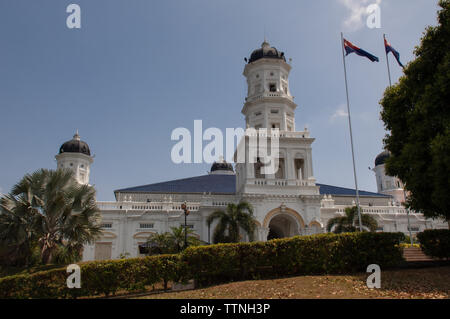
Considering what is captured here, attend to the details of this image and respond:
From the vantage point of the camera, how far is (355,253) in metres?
17.9

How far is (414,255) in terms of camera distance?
2109cm

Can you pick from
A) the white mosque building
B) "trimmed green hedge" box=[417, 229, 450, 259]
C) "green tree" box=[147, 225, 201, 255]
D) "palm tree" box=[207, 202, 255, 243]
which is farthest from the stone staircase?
"green tree" box=[147, 225, 201, 255]

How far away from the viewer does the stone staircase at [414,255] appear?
19.9 metres

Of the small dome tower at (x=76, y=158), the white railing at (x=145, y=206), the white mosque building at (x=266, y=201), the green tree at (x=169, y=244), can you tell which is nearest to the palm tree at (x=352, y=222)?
the white mosque building at (x=266, y=201)

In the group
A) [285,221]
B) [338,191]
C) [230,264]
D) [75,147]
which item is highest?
[75,147]

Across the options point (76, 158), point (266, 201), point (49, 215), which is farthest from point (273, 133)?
point (76, 158)

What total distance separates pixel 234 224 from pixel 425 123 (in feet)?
54.5

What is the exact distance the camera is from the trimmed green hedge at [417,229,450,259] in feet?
59.8

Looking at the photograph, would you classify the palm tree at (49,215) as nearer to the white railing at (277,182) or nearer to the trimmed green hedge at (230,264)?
the trimmed green hedge at (230,264)

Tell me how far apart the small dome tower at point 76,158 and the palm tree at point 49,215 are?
79.5 feet

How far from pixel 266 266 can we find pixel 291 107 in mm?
23222

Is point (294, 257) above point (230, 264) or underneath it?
above

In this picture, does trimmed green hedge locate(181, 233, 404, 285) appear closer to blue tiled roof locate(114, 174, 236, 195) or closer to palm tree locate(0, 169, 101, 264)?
palm tree locate(0, 169, 101, 264)

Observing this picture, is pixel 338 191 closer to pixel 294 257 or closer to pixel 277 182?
pixel 277 182
